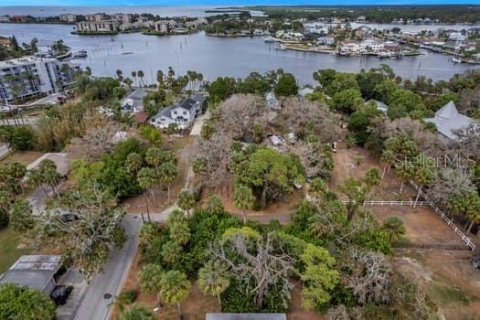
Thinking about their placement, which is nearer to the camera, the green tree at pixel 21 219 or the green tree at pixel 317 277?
the green tree at pixel 317 277

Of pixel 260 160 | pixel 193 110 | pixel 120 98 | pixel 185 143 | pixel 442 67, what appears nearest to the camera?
pixel 260 160

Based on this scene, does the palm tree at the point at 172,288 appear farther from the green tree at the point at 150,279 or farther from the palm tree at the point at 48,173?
the palm tree at the point at 48,173

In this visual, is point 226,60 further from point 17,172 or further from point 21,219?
point 21,219

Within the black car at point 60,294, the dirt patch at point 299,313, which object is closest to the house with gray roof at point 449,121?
the dirt patch at point 299,313


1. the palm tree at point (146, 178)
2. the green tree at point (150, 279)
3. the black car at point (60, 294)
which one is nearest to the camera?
the green tree at point (150, 279)

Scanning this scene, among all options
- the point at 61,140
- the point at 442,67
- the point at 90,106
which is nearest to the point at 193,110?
the point at 90,106

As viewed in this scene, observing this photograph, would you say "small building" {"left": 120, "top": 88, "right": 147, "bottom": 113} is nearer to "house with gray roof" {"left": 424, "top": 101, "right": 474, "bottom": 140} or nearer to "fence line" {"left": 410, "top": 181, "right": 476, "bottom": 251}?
"fence line" {"left": 410, "top": 181, "right": 476, "bottom": 251}

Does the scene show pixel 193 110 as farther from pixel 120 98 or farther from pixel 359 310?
pixel 359 310
